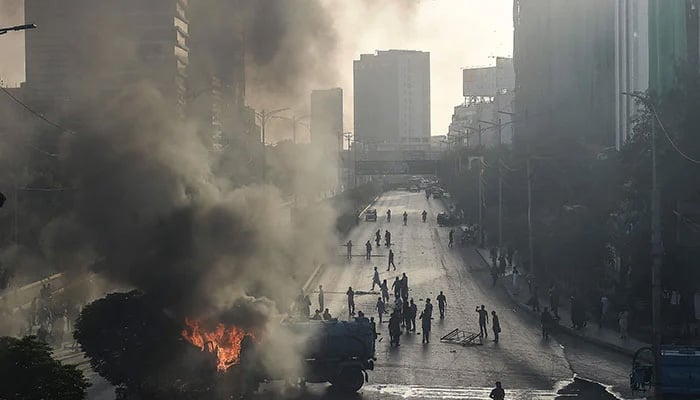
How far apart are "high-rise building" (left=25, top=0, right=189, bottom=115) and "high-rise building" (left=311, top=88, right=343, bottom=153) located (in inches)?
468

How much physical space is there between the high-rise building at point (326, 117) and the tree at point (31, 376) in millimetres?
42332

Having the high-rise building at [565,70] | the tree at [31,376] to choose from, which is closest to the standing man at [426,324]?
the tree at [31,376]

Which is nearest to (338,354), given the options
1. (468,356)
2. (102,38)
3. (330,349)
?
(330,349)

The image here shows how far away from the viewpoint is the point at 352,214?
85.1 meters

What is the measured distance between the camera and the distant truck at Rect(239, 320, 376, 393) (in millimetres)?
22406

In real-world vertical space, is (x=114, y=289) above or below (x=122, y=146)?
below

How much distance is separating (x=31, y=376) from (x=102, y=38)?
74.0 meters

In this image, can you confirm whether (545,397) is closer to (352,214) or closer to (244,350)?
(244,350)

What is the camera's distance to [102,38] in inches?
3366

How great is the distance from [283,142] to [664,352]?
206ft

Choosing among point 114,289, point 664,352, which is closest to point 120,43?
point 114,289

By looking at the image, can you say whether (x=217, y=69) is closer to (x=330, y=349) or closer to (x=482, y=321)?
(x=482, y=321)

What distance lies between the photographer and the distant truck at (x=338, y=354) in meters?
22.4

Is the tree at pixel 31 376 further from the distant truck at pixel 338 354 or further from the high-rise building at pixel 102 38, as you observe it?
the high-rise building at pixel 102 38
